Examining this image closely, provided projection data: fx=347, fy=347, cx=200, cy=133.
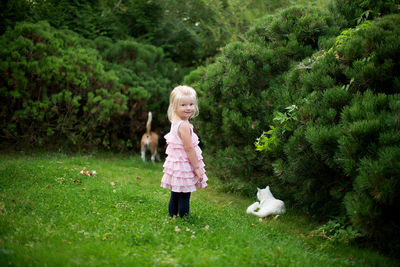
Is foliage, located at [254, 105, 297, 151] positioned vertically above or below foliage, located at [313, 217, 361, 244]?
above

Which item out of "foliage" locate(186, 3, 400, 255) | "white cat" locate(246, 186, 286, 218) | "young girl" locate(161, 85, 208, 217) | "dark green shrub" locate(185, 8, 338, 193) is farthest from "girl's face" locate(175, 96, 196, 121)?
"white cat" locate(246, 186, 286, 218)

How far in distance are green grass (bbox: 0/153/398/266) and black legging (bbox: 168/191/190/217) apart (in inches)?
4.6

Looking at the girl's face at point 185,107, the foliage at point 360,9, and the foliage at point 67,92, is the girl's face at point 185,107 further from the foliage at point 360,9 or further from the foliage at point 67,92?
the foliage at point 67,92

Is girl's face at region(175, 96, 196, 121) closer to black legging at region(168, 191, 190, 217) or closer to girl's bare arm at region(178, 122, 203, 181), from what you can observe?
girl's bare arm at region(178, 122, 203, 181)

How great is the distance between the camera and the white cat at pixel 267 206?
17.0ft

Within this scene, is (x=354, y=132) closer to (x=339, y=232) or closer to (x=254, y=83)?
(x=339, y=232)

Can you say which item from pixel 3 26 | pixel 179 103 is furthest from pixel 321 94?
pixel 3 26

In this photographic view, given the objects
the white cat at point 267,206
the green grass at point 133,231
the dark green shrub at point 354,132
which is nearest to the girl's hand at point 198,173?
the green grass at point 133,231

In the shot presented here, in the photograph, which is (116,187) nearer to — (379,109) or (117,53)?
(379,109)

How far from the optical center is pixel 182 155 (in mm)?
4434

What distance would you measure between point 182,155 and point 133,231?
43.5 inches

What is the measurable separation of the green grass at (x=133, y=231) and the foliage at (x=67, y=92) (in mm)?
2324

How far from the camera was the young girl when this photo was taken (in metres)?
4.37

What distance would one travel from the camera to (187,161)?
14.6ft
